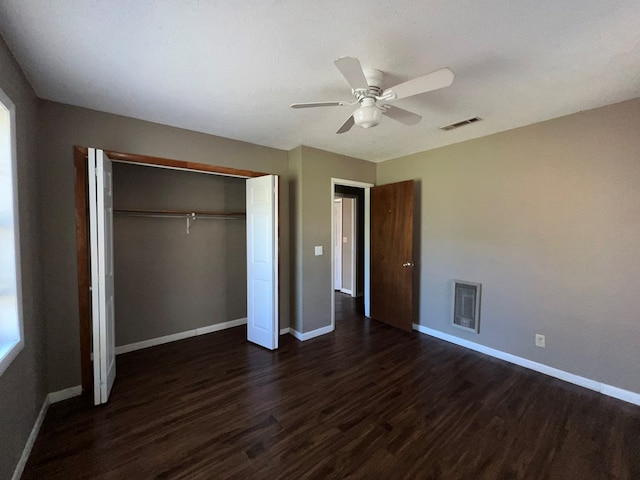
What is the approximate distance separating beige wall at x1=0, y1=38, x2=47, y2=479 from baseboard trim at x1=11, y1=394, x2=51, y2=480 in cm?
4

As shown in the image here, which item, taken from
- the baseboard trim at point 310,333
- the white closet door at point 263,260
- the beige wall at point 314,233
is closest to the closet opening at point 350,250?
the baseboard trim at point 310,333

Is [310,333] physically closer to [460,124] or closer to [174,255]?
[174,255]

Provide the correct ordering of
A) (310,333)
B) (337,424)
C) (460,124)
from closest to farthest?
(337,424) < (460,124) < (310,333)

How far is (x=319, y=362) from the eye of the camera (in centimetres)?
294

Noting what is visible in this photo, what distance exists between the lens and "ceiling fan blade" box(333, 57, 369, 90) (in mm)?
1376

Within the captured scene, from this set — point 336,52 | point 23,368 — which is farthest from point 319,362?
point 336,52

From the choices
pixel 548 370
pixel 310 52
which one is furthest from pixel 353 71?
pixel 548 370

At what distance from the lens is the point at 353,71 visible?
148cm

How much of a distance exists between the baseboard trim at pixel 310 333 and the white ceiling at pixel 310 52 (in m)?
2.60

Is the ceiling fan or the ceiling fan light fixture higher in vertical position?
the ceiling fan

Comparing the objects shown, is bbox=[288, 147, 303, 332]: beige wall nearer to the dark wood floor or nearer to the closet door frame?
the dark wood floor

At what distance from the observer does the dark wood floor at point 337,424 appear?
5.39ft

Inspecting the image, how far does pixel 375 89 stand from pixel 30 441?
323 cm

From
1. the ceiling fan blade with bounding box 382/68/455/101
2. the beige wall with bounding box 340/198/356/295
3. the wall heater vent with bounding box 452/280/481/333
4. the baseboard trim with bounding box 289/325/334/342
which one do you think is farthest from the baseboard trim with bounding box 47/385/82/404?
the beige wall with bounding box 340/198/356/295
